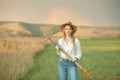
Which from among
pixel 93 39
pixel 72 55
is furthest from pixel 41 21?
pixel 72 55

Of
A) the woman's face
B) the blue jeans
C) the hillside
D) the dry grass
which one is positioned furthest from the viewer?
the hillside

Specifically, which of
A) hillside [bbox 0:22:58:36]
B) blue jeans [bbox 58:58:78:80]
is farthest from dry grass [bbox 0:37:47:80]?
blue jeans [bbox 58:58:78:80]

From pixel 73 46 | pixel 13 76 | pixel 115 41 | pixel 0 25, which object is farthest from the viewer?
pixel 115 41

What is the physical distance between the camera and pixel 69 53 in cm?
349

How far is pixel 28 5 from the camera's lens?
5688 millimetres

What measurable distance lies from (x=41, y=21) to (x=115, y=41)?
4.84ft

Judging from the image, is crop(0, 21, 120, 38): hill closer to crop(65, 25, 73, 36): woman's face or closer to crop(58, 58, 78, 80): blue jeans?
crop(65, 25, 73, 36): woman's face

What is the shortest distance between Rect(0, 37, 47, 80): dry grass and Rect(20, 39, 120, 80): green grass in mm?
124

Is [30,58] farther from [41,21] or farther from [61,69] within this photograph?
[61,69]

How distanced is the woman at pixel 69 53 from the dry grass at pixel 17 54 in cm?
177

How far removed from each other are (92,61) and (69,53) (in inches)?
90.5

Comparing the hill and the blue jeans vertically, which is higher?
the hill

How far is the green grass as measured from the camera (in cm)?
520

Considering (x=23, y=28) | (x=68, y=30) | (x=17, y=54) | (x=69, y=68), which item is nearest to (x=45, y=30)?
(x=23, y=28)
